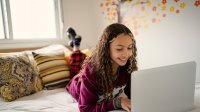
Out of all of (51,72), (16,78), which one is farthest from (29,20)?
(16,78)

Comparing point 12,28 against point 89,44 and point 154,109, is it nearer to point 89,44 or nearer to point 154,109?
point 89,44

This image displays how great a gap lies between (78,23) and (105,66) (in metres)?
1.59

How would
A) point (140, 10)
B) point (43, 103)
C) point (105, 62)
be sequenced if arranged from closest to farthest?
point (105, 62), point (43, 103), point (140, 10)

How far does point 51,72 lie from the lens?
5.10ft

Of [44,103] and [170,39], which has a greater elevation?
[170,39]

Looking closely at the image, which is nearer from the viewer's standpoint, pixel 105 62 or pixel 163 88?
pixel 163 88

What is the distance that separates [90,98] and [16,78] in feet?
2.17

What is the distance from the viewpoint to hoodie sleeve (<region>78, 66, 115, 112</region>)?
85cm

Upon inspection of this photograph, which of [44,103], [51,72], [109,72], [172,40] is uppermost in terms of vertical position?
[172,40]

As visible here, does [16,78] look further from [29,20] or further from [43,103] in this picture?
[29,20]

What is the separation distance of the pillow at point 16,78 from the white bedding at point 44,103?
0.15 feet

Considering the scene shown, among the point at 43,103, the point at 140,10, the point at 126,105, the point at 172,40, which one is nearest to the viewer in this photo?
the point at 126,105

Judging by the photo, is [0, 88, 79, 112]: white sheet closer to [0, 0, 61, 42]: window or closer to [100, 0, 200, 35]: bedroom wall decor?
[0, 0, 61, 42]: window

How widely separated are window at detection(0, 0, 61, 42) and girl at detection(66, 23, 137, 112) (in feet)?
4.35
